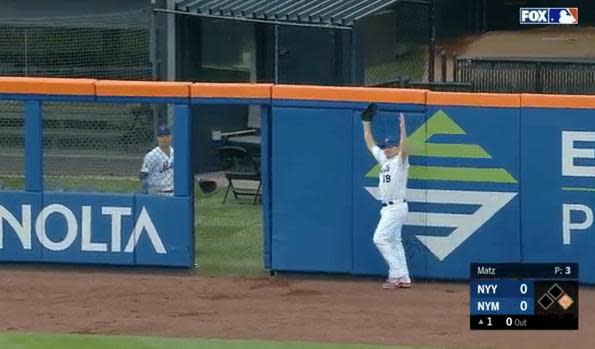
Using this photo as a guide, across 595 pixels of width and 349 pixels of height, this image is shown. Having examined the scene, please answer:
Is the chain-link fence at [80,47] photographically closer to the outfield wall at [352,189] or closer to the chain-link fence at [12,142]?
the chain-link fence at [12,142]

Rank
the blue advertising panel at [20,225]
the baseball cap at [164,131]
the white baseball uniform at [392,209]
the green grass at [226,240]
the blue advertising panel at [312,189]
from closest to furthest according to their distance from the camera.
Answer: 1. the white baseball uniform at [392,209]
2. the blue advertising panel at [312,189]
3. the blue advertising panel at [20,225]
4. the green grass at [226,240]
5. the baseball cap at [164,131]

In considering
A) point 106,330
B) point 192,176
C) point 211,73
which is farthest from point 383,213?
point 211,73

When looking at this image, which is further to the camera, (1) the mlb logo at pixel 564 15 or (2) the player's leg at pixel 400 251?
(1) the mlb logo at pixel 564 15

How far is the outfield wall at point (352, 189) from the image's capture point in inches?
539

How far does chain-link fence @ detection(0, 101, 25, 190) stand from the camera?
1462 cm

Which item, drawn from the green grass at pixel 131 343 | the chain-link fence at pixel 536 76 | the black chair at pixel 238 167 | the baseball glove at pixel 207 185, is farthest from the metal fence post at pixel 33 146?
the chain-link fence at pixel 536 76

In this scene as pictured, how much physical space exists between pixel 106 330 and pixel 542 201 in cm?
470

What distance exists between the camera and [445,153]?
1387cm

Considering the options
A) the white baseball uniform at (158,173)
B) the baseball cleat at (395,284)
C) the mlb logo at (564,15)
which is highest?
the mlb logo at (564,15)

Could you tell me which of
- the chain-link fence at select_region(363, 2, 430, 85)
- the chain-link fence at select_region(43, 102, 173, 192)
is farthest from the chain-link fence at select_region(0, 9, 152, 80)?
the chain-link fence at select_region(43, 102, 173, 192)

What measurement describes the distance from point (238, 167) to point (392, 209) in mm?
5360

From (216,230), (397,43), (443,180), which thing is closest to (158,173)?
(216,230)

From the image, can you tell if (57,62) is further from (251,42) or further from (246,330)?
(246,330)

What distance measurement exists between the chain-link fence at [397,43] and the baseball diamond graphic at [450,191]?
9872mm
